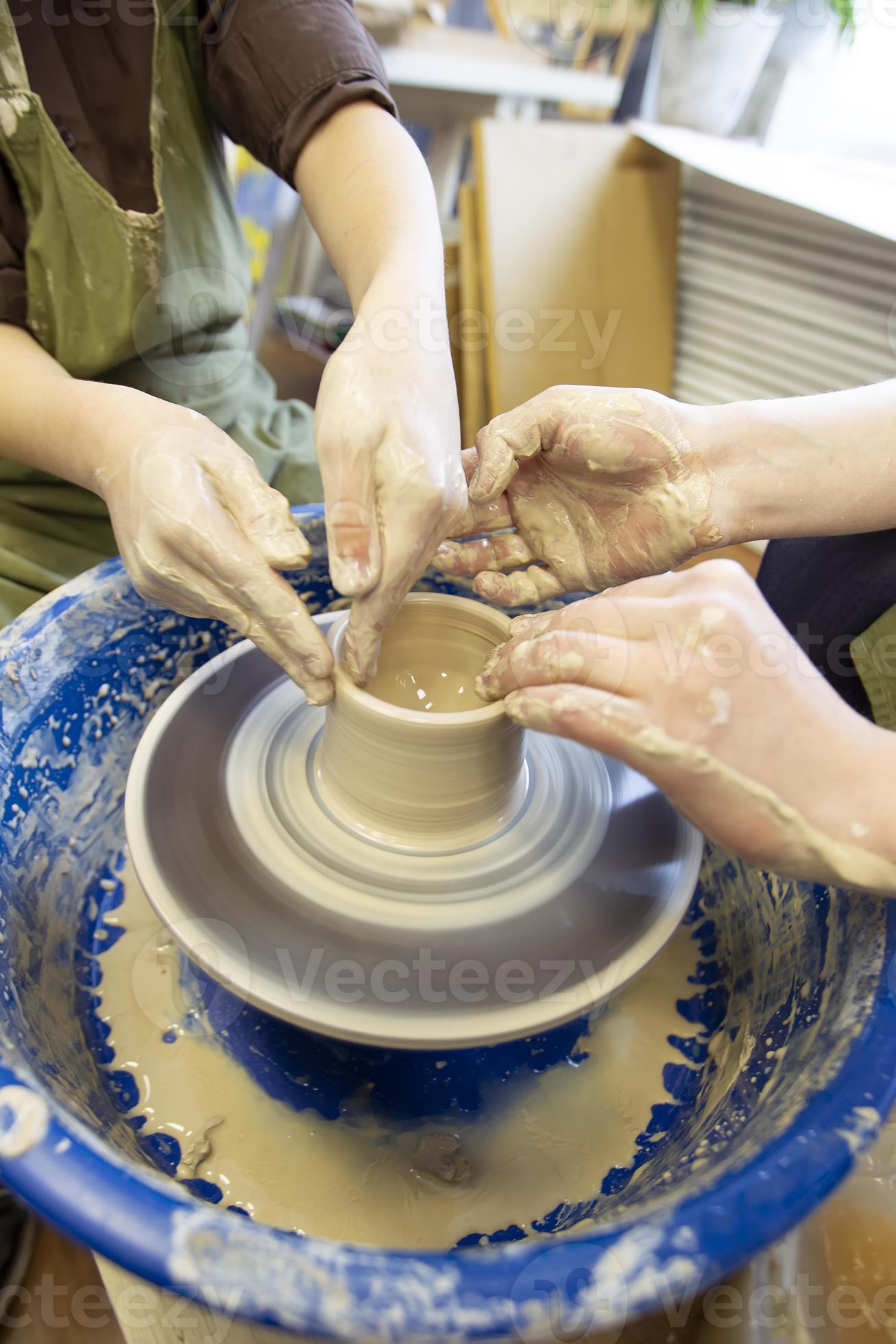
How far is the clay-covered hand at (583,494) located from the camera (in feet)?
3.53

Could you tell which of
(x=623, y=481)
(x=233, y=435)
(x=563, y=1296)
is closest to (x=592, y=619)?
(x=623, y=481)

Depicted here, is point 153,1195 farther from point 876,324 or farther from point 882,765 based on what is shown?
point 876,324

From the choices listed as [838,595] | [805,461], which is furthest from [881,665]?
[805,461]

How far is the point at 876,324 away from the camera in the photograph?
230cm

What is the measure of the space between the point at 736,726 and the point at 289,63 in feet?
3.76

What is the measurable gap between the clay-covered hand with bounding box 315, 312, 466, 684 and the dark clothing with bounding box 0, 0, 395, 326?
0.60 m

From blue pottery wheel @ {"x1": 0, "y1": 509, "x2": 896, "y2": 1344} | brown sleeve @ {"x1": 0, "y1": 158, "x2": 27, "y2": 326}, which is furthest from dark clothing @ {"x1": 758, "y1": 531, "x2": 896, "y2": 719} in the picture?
brown sleeve @ {"x1": 0, "y1": 158, "x2": 27, "y2": 326}

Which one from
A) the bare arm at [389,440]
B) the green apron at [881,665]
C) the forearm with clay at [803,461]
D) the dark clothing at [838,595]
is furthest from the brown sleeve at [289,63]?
the green apron at [881,665]

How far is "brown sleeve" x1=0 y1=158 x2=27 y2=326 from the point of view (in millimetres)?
1202

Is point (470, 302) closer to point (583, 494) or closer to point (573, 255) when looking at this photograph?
point (573, 255)

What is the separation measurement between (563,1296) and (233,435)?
1317 mm

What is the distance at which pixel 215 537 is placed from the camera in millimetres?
899

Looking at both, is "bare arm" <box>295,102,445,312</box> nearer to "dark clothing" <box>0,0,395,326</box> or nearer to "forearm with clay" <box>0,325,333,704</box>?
"dark clothing" <box>0,0,395,326</box>

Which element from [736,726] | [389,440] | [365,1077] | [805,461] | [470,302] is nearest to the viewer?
[736,726]
